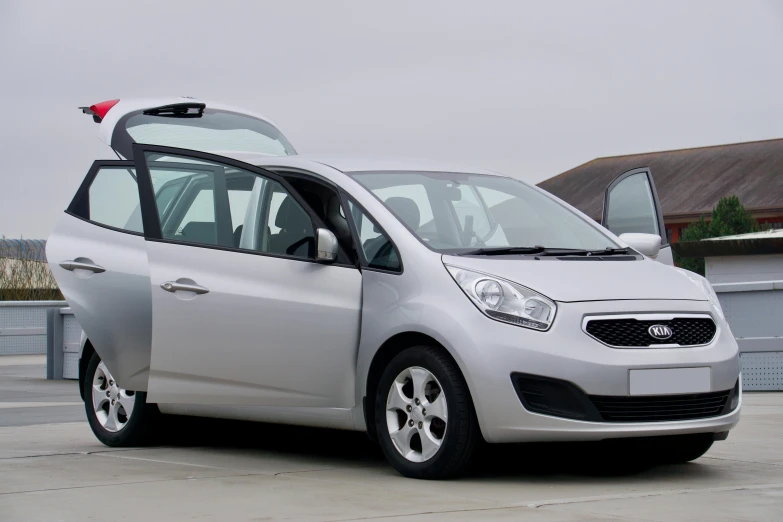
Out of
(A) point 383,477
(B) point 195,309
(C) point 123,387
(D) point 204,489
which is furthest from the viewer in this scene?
(C) point 123,387

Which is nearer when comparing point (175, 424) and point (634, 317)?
point (634, 317)

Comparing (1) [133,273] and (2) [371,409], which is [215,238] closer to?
(1) [133,273]

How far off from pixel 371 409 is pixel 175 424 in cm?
203

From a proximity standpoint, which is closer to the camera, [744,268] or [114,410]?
[114,410]

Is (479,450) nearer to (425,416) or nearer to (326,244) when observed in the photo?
(425,416)

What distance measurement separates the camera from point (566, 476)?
6617mm

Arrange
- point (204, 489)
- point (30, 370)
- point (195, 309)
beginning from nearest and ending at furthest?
point (204, 489)
point (195, 309)
point (30, 370)

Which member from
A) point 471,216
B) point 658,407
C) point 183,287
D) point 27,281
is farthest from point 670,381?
point 27,281

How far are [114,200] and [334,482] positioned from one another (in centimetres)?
268

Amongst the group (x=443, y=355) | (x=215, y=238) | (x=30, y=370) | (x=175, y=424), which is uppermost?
(x=215, y=238)

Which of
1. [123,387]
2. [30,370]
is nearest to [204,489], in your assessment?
[123,387]

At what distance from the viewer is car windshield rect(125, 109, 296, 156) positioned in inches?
373

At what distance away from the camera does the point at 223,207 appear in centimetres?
738

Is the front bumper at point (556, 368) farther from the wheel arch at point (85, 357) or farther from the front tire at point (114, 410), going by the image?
the wheel arch at point (85, 357)
